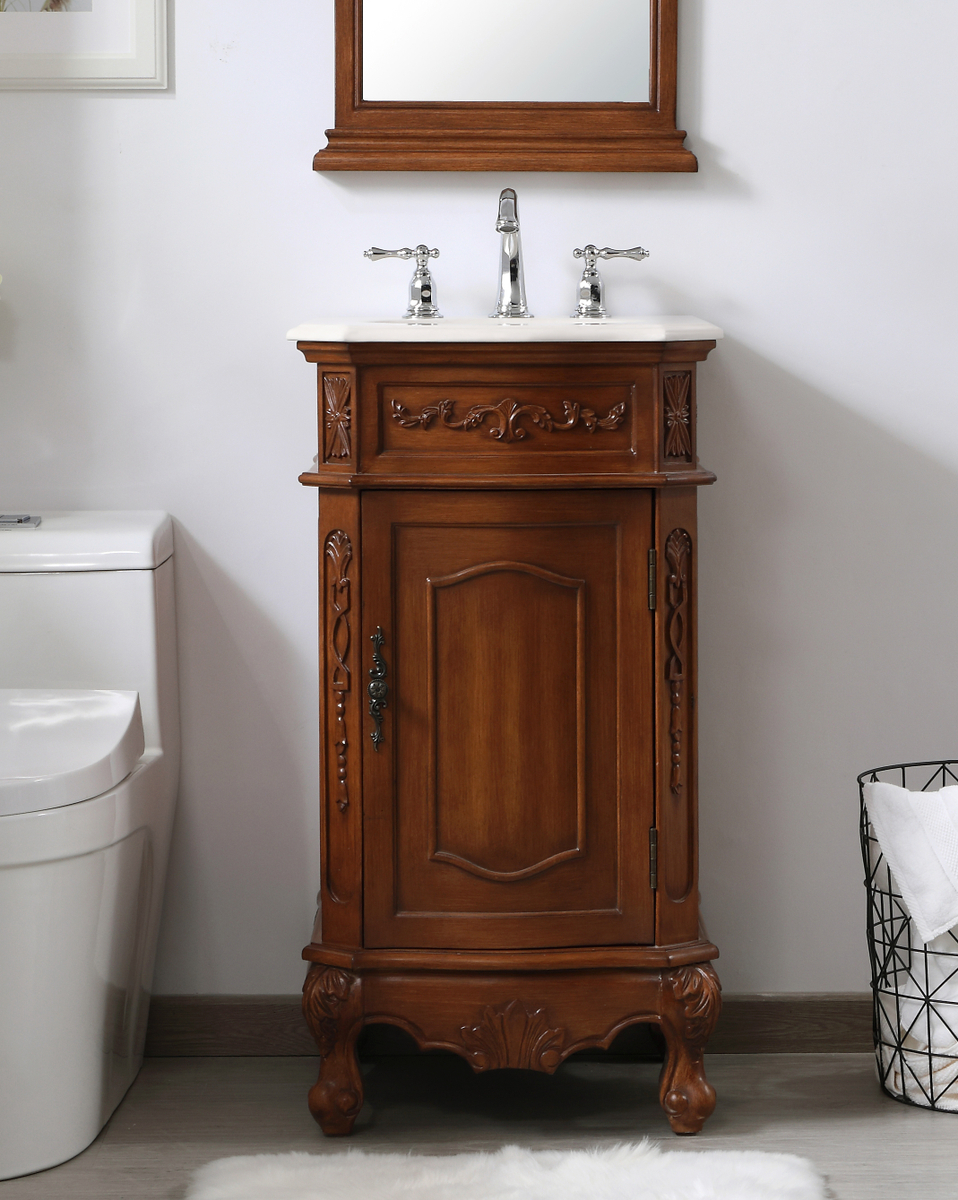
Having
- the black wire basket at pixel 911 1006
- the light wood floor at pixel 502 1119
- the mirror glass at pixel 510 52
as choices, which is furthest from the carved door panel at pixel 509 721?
the mirror glass at pixel 510 52

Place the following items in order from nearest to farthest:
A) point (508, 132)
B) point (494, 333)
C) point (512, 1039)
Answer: point (494, 333) < point (512, 1039) < point (508, 132)

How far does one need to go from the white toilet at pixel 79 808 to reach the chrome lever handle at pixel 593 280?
69 centimetres

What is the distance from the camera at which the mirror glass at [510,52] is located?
168 centimetres

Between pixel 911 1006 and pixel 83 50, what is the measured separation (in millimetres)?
1823

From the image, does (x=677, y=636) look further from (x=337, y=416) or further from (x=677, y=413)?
(x=337, y=416)

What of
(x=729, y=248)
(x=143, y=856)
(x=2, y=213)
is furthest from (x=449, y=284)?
(x=143, y=856)

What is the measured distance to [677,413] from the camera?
1412 mm

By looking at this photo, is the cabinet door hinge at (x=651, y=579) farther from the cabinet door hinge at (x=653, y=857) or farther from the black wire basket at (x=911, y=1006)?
the black wire basket at (x=911, y=1006)

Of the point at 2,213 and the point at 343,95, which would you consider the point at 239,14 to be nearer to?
the point at 343,95

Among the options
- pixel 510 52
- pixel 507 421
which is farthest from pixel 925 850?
pixel 510 52

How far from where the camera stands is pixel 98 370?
1.74 m

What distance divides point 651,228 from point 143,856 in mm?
1166

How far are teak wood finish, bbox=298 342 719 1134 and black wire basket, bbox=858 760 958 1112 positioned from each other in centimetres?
34

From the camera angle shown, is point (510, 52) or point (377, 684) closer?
point (377, 684)
